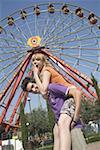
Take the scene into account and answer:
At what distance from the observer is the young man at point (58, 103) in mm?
2989

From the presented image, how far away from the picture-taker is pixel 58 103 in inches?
124

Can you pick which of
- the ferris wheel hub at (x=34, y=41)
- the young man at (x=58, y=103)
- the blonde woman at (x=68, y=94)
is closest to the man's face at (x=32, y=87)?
the young man at (x=58, y=103)

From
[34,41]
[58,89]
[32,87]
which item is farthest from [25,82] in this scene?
[34,41]

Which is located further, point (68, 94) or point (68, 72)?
point (68, 72)

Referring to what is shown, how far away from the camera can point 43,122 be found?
169 ft

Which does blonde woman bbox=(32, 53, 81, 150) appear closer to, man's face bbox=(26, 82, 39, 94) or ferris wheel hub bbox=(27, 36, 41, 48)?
man's face bbox=(26, 82, 39, 94)

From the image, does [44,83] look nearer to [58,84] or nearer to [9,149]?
[58,84]

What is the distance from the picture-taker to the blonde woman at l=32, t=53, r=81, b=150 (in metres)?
2.92

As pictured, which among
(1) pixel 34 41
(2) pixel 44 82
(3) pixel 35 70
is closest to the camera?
(2) pixel 44 82

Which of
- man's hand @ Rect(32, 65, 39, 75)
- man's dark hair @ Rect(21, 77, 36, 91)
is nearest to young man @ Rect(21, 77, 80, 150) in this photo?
man's dark hair @ Rect(21, 77, 36, 91)

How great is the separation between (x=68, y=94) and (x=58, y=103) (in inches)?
5.4

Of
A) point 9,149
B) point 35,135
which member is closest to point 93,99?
point 9,149

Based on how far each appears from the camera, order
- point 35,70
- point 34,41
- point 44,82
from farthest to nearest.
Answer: point 34,41, point 35,70, point 44,82

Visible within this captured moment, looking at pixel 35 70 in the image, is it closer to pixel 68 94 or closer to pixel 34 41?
pixel 68 94
